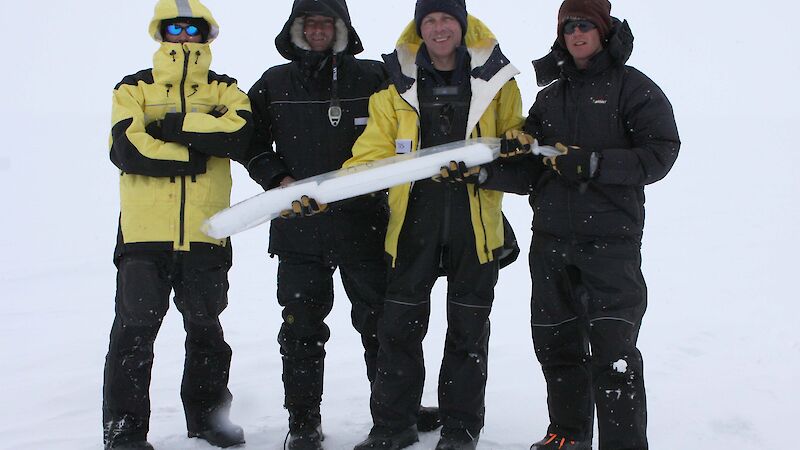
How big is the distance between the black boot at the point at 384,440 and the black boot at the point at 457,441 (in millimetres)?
175

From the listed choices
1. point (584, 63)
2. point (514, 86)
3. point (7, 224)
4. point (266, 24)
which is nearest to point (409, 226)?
point (514, 86)

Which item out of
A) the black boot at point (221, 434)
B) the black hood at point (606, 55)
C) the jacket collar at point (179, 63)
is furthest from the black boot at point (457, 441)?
the jacket collar at point (179, 63)

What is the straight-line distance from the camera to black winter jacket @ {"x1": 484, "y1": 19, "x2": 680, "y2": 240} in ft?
10.6

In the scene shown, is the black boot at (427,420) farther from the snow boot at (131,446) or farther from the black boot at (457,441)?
the snow boot at (131,446)

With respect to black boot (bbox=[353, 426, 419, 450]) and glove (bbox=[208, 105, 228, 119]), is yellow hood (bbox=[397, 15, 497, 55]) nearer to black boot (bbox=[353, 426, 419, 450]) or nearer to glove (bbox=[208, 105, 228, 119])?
glove (bbox=[208, 105, 228, 119])

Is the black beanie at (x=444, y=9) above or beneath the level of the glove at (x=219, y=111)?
above

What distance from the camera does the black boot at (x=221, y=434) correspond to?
12.8 ft

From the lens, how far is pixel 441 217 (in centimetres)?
360

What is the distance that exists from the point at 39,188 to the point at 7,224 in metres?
2.98

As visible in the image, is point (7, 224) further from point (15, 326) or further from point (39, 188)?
point (15, 326)

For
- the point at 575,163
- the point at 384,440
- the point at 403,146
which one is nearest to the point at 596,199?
the point at 575,163

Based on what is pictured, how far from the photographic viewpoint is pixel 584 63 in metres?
3.38

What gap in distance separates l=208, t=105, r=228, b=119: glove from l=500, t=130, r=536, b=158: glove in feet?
4.62

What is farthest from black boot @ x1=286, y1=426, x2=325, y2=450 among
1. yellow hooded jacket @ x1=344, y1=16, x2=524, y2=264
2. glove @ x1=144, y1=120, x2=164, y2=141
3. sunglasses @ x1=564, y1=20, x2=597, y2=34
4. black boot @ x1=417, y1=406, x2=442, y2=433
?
sunglasses @ x1=564, y1=20, x2=597, y2=34
